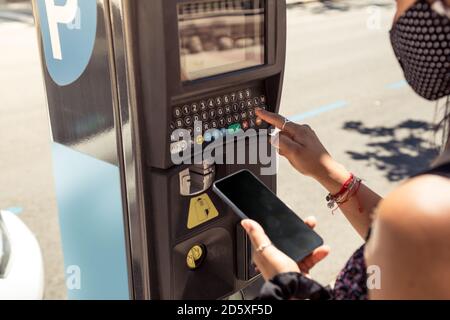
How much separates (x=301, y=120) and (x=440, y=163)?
15.3 ft

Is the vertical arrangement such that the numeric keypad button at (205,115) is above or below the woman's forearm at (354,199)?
above

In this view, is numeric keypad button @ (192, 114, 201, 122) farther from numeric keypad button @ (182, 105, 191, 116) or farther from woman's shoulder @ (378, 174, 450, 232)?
woman's shoulder @ (378, 174, 450, 232)

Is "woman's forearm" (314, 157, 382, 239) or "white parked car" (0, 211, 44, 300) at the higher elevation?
"woman's forearm" (314, 157, 382, 239)

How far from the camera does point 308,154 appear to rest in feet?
5.08

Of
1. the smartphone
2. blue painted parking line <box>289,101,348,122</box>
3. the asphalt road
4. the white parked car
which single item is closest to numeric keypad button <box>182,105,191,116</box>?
the smartphone

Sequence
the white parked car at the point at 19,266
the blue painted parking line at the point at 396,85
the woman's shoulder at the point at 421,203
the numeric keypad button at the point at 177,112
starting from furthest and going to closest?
the blue painted parking line at the point at 396,85
the white parked car at the point at 19,266
the numeric keypad button at the point at 177,112
the woman's shoulder at the point at 421,203

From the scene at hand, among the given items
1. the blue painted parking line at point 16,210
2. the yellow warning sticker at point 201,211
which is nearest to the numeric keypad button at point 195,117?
the yellow warning sticker at point 201,211

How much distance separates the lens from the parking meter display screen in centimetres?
145

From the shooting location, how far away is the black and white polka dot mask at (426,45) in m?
1.02

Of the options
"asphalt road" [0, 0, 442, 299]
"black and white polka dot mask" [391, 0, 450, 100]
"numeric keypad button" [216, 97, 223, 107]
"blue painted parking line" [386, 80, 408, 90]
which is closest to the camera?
"black and white polka dot mask" [391, 0, 450, 100]

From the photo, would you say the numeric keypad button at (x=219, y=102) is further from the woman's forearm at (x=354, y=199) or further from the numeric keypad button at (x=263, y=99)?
the woman's forearm at (x=354, y=199)

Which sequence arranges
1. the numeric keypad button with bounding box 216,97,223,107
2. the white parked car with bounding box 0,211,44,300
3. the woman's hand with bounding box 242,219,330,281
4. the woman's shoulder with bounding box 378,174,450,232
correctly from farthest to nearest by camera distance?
the white parked car with bounding box 0,211,44,300, the numeric keypad button with bounding box 216,97,223,107, the woman's hand with bounding box 242,219,330,281, the woman's shoulder with bounding box 378,174,450,232

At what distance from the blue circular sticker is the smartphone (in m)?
0.54
